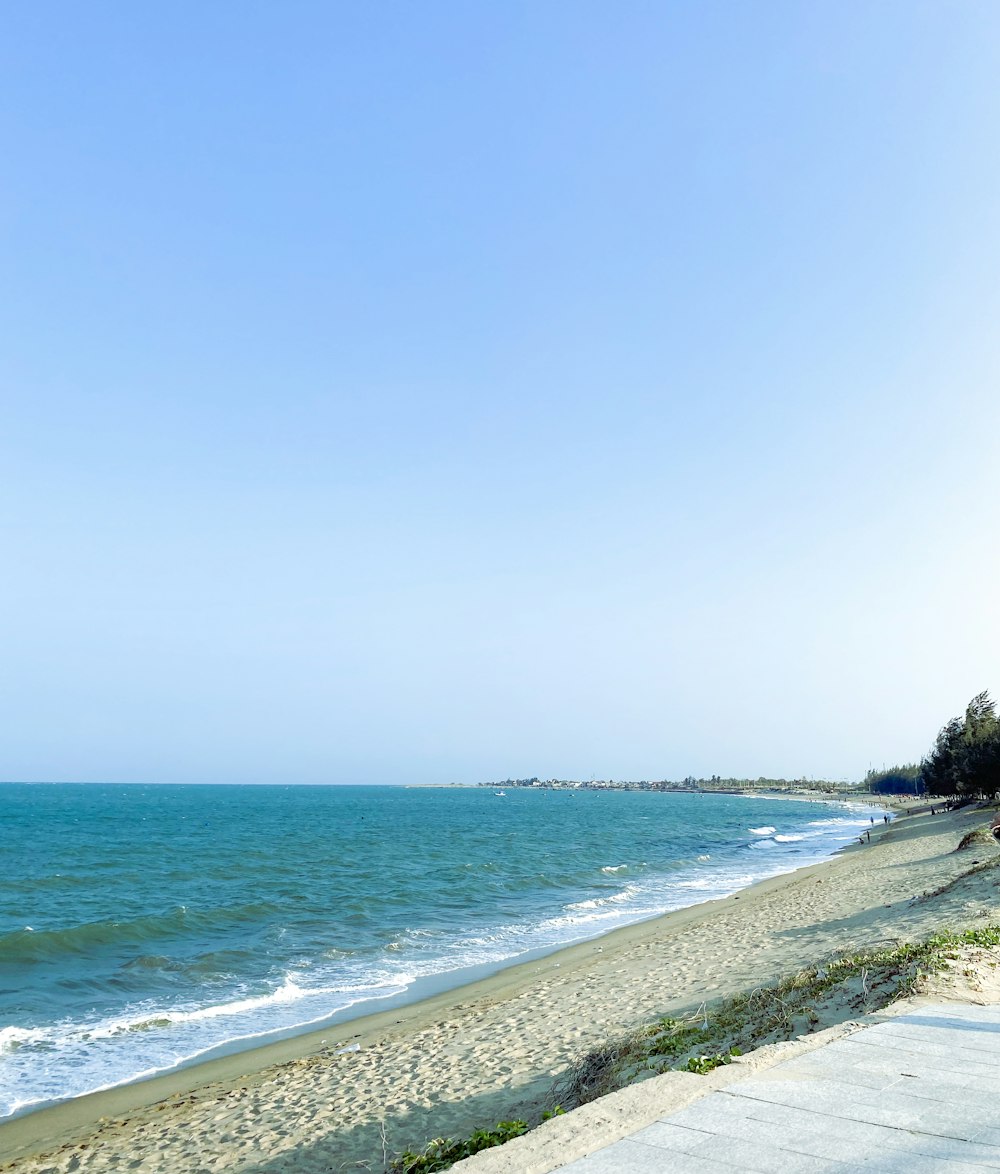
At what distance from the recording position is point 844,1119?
15.7ft

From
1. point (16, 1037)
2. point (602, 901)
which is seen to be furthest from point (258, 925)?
point (602, 901)

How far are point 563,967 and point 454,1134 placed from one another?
1119 centimetres

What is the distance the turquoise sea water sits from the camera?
15391mm

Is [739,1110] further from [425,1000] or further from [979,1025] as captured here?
[425,1000]

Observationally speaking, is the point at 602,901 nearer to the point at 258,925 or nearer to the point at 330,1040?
the point at 258,925

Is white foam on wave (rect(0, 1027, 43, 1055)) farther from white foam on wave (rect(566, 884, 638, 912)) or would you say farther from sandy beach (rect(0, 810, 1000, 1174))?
white foam on wave (rect(566, 884, 638, 912))

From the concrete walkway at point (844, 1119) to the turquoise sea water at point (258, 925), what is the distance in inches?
462

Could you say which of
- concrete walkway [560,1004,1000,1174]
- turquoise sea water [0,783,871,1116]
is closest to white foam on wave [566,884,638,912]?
turquoise sea water [0,783,871,1116]

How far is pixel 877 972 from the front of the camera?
31.2ft

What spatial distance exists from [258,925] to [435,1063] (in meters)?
16.5

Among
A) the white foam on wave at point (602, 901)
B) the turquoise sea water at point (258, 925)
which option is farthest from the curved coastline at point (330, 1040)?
the white foam on wave at point (602, 901)

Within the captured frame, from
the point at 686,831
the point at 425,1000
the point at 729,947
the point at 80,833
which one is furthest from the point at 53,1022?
the point at 686,831

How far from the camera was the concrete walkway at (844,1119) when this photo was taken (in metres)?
4.20

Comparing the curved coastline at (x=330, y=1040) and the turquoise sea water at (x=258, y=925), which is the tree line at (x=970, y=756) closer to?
the turquoise sea water at (x=258, y=925)
